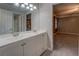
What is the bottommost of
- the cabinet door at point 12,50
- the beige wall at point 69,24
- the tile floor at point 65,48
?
the tile floor at point 65,48

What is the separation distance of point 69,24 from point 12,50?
7532 millimetres

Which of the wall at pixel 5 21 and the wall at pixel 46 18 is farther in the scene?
the wall at pixel 46 18

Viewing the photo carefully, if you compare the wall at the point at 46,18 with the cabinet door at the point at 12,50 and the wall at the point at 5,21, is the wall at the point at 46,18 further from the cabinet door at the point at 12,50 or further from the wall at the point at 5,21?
the cabinet door at the point at 12,50

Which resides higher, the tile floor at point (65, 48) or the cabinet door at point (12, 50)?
the cabinet door at point (12, 50)

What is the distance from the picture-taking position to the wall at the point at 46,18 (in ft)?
10.8

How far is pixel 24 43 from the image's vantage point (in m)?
1.77

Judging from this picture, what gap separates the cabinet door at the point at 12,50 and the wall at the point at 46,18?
184cm

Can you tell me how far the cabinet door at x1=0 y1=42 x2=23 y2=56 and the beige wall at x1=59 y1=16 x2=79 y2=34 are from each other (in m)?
7.02

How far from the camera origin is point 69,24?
27.1 feet

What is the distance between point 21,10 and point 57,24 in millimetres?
7186

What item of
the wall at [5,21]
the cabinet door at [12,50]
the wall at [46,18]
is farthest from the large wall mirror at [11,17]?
the wall at [46,18]

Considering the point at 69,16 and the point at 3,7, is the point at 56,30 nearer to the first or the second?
the point at 69,16

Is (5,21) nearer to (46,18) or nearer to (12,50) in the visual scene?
(12,50)

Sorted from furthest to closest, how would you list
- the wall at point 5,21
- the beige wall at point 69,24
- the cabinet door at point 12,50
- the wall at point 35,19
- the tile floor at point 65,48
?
the beige wall at point 69,24 → the wall at point 35,19 → the tile floor at point 65,48 → the wall at point 5,21 → the cabinet door at point 12,50
